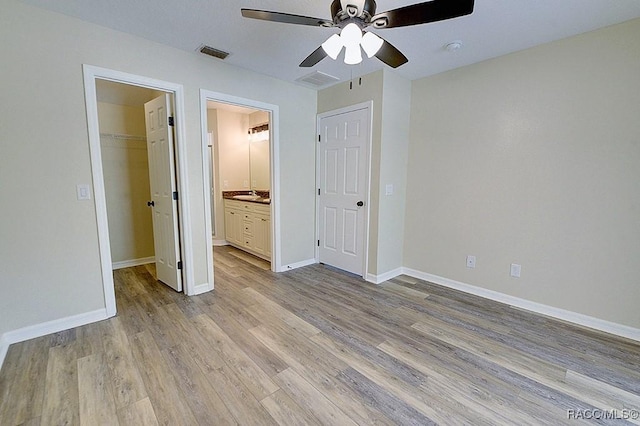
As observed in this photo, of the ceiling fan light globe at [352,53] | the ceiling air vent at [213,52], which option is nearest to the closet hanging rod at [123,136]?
the ceiling air vent at [213,52]

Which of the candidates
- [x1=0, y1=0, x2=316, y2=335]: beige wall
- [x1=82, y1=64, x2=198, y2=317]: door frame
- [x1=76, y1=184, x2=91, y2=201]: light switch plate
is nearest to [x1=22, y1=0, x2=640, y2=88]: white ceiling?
[x1=0, y1=0, x2=316, y2=335]: beige wall

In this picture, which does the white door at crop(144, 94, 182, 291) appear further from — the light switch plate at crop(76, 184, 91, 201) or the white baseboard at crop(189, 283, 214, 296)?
the light switch plate at crop(76, 184, 91, 201)

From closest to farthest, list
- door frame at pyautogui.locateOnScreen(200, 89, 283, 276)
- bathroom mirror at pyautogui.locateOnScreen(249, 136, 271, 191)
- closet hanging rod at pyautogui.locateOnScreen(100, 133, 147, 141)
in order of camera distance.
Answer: door frame at pyautogui.locateOnScreen(200, 89, 283, 276), closet hanging rod at pyautogui.locateOnScreen(100, 133, 147, 141), bathroom mirror at pyautogui.locateOnScreen(249, 136, 271, 191)

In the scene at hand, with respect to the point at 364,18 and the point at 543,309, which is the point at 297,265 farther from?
the point at 364,18

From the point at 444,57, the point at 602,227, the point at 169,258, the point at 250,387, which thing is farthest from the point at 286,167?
the point at 602,227

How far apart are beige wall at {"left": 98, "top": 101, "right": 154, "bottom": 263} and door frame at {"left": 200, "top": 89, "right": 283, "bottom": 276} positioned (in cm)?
148

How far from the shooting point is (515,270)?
277cm

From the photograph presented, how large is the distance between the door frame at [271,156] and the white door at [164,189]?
1.01 feet

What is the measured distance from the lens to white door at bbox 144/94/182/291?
2.83 meters

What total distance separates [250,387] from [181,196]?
1981mm

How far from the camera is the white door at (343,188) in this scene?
3.41m

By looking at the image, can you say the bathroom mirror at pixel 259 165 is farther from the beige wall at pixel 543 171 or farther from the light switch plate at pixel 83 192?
the light switch plate at pixel 83 192

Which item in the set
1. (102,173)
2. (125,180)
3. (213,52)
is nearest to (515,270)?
(213,52)

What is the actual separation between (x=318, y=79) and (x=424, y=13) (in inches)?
83.2
